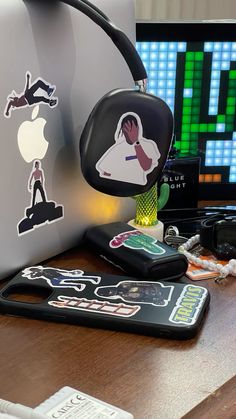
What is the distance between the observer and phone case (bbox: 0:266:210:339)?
0.59 metres

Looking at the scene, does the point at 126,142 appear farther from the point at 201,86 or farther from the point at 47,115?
the point at 201,86

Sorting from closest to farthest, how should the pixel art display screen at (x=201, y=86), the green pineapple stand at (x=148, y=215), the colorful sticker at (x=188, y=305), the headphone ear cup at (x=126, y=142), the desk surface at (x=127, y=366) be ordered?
the desk surface at (x=127, y=366) < the colorful sticker at (x=188, y=305) < the headphone ear cup at (x=126, y=142) < the green pineapple stand at (x=148, y=215) < the pixel art display screen at (x=201, y=86)

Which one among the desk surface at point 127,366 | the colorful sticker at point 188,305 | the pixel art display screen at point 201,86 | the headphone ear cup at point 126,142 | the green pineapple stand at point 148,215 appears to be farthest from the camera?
the pixel art display screen at point 201,86

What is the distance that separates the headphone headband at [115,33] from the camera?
703mm

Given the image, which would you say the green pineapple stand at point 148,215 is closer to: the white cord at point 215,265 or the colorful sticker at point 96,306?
the white cord at point 215,265

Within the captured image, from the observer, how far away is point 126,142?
2.39 ft

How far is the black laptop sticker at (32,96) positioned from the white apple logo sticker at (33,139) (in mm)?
14

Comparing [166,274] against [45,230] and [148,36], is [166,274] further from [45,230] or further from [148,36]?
[148,36]

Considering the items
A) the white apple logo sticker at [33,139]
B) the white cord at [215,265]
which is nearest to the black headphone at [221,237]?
the white cord at [215,265]

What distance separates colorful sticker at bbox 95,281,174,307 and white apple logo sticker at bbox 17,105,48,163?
18cm

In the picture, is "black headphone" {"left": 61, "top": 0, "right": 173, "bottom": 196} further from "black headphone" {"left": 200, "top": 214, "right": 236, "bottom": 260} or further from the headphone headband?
"black headphone" {"left": 200, "top": 214, "right": 236, "bottom": 260}

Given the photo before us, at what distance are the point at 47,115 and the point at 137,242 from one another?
0.20 meters

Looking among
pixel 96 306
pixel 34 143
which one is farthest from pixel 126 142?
Answer: pixel 96 306

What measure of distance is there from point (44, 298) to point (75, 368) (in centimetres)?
14
